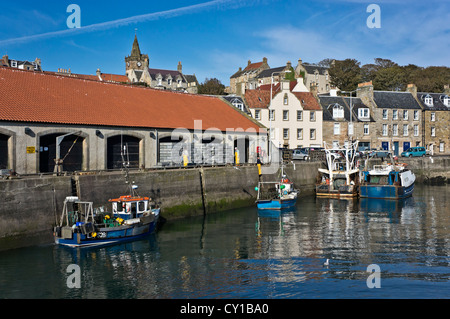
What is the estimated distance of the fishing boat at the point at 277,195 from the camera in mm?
37250

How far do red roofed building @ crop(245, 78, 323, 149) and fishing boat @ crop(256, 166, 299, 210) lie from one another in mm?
18998

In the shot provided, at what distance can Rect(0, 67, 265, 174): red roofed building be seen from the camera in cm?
2902

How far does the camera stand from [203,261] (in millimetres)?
21609

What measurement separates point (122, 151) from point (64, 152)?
493cm

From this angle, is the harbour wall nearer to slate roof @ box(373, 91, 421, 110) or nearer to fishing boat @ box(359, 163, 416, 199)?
fishing boat @ box(359, 163, 416, 199)

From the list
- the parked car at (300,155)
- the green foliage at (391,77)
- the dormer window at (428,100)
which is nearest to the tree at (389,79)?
the green foliage at (391,77)

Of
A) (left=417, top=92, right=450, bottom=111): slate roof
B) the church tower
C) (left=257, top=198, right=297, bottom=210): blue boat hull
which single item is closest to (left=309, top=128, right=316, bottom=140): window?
(left=417, top=92, right=450, bottom=111): slate roof

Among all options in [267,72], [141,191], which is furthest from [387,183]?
[267,72]

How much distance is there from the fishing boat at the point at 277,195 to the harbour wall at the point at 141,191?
1.05 metres

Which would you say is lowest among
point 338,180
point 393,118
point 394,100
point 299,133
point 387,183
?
point 387,183

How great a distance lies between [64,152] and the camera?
31109mm

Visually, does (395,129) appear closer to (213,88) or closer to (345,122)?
(345,122)

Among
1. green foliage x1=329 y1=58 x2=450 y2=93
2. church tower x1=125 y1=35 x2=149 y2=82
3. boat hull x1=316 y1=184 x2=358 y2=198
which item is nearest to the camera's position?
boat hull x1=316 y1=184 x2=358 y2=198

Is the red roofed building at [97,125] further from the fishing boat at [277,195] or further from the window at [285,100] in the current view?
the window at [285,100]
